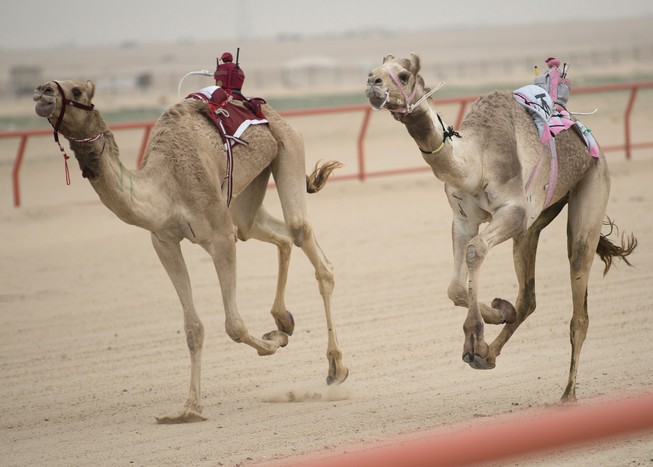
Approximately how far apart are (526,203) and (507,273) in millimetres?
4676

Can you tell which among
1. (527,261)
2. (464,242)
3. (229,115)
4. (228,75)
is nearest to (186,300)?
(229,115)

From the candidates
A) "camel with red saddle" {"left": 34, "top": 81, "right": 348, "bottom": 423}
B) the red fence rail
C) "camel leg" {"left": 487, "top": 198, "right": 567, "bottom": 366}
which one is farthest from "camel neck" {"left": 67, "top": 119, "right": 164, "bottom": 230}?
the red fence rail

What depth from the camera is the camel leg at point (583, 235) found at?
723 centimetres

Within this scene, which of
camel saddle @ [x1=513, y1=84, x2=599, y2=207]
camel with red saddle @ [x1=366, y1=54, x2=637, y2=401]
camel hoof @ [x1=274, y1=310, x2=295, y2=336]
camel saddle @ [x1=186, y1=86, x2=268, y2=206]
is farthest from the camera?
camel hoof @ [x1=274, y1=310, x2=295, y2=336]

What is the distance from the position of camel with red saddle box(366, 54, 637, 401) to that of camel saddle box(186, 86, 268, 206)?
1554 mm

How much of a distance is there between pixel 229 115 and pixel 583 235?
8.62ft

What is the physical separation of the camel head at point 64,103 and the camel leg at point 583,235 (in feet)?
10.8

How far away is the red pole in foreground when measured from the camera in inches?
88.9

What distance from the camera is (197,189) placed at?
7.12 metres

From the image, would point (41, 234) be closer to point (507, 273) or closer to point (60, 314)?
point (60, 314)

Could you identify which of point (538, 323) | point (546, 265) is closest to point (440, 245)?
point (546, 265)

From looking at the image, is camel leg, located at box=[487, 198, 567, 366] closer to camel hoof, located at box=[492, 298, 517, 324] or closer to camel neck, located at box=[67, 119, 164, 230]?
camel hoof, located at box=[492, 298, 517, 324]

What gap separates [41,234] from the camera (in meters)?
15.0

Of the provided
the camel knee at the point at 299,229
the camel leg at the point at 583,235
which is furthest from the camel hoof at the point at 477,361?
the camel knee at the point at 299,229
